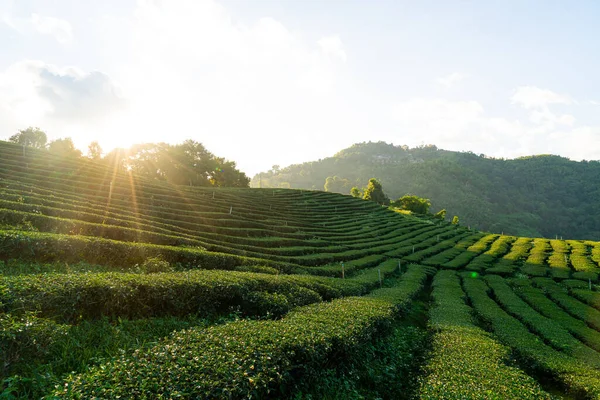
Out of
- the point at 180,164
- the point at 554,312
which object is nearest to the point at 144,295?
the point at 554,312

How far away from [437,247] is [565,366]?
34489 mm

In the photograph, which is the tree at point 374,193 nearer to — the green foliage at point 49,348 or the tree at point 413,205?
the tree at point 413,205

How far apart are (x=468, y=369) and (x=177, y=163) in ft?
219

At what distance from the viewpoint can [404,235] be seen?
2053 inches

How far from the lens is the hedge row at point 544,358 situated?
12273 millimetres

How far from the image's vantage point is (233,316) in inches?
484

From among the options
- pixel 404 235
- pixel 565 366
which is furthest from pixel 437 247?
pixel 565 366

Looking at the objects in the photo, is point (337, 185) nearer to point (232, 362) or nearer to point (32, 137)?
point (32, 137)

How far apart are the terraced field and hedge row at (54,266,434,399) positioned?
0.13 feet

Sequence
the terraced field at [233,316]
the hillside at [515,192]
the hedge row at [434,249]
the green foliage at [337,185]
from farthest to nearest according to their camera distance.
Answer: the green foliage at [337,185] → the hillside at [515,192] → the hedge row at [434,249] → the terraced field at [233,316]

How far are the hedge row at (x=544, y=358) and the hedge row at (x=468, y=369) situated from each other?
50.5 inches

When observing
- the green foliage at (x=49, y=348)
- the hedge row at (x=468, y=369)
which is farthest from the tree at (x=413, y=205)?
the green foliage at (x=49, y=348)

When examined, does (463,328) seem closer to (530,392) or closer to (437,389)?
(530,392)

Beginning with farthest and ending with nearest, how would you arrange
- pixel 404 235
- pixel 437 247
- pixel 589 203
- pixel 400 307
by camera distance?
pixel 589 203 → pixel 404 235 → pixel 437 247 → pixel 400 307
